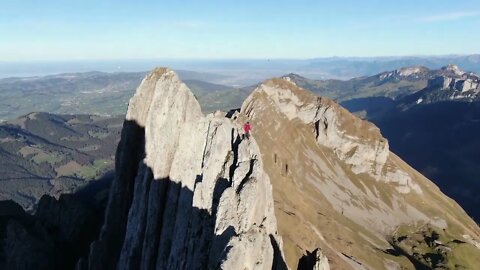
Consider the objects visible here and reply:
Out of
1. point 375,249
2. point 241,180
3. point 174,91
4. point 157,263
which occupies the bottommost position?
point 375,249

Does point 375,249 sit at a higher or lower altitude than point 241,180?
lower

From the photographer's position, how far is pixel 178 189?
6975cm

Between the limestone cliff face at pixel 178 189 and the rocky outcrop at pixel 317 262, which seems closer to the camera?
the rocky outcrop at pixel 317 262

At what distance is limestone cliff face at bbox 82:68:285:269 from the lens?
5819 cm

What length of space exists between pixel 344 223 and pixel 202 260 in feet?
484

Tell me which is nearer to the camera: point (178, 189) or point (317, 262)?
point (317, 262)

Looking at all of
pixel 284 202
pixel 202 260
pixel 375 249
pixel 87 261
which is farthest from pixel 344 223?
pixel 202 260

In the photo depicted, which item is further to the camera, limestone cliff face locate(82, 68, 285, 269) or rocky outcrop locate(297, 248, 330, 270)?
limestone cliff face locate(82, 68, 285, 269)

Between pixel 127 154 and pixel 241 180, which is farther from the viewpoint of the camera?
pixel 127 154

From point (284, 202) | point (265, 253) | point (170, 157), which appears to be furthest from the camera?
point (284, 202)

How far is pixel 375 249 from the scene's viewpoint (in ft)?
622

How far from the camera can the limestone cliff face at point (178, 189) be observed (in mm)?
58188

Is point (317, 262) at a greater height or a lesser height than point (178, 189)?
lesser

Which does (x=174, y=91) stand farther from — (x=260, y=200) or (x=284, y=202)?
(x=284, y=202)
